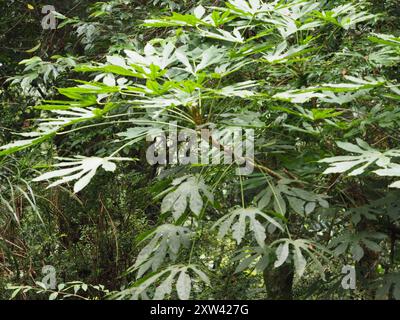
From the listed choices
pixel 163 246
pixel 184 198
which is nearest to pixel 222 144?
pixel 184 198

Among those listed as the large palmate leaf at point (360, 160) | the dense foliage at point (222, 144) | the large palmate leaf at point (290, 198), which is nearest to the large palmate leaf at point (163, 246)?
the dense foliage at point (222, 144)

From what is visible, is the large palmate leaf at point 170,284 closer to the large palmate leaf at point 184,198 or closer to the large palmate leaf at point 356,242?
the large palmate leaf at point 184,198

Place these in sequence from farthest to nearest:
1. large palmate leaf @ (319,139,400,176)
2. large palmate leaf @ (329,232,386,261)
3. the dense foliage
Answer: large palmate leaf @ (329,232,386,261)
the dense foliage
large palmate leaf @ (319,139,400,176)

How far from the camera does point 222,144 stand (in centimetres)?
169

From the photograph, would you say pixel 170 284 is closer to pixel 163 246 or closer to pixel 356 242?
pixel 163 246

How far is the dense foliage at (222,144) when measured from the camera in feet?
5.22

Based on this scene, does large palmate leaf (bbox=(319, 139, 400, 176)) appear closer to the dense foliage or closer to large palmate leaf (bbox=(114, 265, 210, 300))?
the dense foliage

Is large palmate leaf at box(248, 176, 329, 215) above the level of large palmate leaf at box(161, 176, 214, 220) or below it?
below

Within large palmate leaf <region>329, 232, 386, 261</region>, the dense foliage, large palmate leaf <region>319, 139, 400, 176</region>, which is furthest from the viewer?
large palmate leaf <region>329, 232, 386, 261</region>

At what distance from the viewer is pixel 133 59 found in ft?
5.52

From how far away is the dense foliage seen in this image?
1.59 metres

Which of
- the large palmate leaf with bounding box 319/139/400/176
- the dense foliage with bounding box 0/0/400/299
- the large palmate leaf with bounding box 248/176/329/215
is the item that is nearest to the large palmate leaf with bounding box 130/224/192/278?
the dense foliage with bounding box 0/0/400/299

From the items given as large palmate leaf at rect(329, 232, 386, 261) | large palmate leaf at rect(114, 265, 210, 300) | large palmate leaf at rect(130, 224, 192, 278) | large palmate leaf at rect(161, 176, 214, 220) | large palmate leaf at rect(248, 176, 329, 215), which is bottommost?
large palmate leaf at rect(329, 232, 386, 261)
